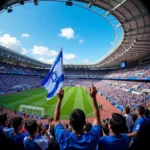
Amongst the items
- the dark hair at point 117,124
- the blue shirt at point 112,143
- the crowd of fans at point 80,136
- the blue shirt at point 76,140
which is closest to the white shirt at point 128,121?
the crowd of fans at point 80,136

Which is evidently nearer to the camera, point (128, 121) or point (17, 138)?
point (17, 138)

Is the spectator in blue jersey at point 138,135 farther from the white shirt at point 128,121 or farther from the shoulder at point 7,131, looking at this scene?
the shoulder at point 7,131

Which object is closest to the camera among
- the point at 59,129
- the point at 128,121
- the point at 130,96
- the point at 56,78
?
the point at 59,129

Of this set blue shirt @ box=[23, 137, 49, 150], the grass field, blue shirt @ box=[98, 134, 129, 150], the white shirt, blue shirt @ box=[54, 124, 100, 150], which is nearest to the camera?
blue shirt @ box=[54, 124, 100, 150]

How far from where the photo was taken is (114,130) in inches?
94.0

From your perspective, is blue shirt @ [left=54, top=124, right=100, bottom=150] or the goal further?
the goal

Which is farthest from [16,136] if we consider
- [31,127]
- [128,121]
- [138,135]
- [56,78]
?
[128,121]

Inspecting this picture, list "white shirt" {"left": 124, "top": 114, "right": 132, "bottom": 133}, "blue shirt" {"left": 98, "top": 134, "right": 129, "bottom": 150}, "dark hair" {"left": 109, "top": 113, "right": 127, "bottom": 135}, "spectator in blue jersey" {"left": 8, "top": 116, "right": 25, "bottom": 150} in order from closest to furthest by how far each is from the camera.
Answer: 1. "blue shirt" {"left": 98, "top": 134, "right": 129, "bottom": 150}
2. "dark hair" {"left": 109, "top": 113, "right": 127, "bottom": 135}
3. "spectator in blue jersey" {"left": 8, "top": 116, "right": 25, "bottom": 150}
4. "white shirt" {"left": 124, "top": 114, "right": 132, "bottom": 133}

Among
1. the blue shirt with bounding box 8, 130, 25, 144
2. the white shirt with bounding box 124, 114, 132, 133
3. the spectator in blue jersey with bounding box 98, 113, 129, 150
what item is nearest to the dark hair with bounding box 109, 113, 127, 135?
the spectator in blue jersey with bounding box 98, 113, 129, 150

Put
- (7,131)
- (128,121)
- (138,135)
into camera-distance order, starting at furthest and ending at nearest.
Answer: (128,121) < (138,135) < (7,131)

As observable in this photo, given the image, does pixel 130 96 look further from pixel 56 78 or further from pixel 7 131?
pixel 7 131

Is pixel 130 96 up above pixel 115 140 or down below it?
below

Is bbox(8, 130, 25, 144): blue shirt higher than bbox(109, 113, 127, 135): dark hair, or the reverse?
bbox(109, 113, 127, 135): dark hair

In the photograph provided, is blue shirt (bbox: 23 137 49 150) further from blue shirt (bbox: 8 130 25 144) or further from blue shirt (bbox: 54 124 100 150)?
blue shirt (bbox: 54 124 100 150)
